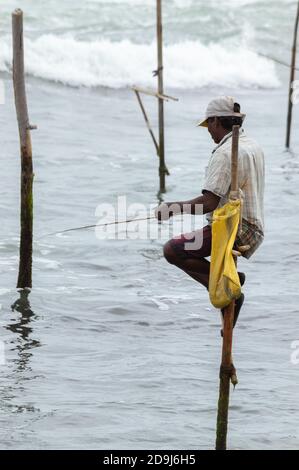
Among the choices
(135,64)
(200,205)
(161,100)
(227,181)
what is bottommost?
(135,64)

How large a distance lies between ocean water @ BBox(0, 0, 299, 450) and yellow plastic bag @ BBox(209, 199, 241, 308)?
1.11m

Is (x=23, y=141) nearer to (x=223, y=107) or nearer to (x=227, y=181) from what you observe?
(x=223, y=107)

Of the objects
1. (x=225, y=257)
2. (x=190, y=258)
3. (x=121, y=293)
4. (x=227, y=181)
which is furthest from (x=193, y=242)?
(x=121, y=293)

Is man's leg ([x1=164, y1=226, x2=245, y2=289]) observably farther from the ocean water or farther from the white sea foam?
the white sea foam

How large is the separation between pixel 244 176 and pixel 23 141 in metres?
2.81

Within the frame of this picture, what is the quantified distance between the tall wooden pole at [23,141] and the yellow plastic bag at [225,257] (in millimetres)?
3268

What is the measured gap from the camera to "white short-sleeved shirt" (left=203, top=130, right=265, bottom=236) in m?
6.62

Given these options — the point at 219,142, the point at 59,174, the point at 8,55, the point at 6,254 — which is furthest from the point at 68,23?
the point at 219,142

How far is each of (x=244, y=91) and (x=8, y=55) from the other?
16.6ft

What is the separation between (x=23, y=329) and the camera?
8.90 m

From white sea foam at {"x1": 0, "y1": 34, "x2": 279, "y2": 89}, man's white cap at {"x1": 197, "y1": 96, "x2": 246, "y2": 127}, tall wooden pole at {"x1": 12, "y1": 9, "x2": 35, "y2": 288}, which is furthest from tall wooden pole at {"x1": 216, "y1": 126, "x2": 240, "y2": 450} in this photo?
white sea foam at {"x1": 0, "y1": 34, "x2": 279, "y2": 89}

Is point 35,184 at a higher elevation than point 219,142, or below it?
below
